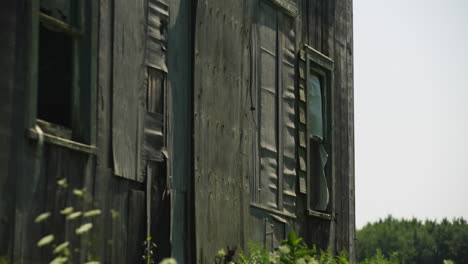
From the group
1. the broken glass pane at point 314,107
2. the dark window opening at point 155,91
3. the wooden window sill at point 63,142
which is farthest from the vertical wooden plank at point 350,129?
the wooden window sill at point 63,142

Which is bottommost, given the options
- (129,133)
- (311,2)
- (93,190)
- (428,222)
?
(93,190)

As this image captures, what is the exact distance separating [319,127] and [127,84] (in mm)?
4574

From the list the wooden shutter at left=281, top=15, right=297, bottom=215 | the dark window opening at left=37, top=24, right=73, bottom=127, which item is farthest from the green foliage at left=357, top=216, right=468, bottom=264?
the dark window opening at left=37, top=24, right=73, bottom=127

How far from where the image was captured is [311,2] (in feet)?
38.0

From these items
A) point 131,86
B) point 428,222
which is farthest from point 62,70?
point 428,222

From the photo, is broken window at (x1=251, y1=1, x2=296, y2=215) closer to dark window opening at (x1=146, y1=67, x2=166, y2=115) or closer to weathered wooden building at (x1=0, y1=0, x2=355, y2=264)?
→ weathered wooden building at (x1=0, y1=0, x2=355, y2=264)

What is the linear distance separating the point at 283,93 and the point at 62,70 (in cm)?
385

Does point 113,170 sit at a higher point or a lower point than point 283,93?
lower

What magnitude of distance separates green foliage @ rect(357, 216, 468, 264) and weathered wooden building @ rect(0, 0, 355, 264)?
230ft

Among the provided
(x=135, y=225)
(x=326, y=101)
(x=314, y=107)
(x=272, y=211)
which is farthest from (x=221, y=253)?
(x=326, y=101)

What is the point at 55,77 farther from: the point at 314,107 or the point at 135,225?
the point at 314,107

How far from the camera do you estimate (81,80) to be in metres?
7.05

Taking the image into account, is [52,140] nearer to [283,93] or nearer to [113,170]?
[113,170]

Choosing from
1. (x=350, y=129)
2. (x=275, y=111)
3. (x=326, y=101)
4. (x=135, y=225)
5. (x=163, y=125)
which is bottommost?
(x=135, y=225)
